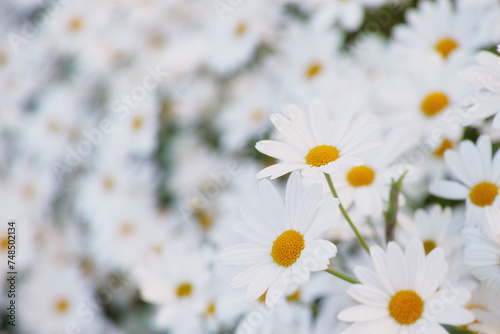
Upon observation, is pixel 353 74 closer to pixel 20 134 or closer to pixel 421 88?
pixel 421 88

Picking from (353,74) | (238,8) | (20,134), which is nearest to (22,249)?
(20,134)

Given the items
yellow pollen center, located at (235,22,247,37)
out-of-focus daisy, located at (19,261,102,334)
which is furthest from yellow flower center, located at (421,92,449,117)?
out-of-focus daisy, located at (19,261,102,334)

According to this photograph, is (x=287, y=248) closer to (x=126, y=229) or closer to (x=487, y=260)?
(x=487, y=260)

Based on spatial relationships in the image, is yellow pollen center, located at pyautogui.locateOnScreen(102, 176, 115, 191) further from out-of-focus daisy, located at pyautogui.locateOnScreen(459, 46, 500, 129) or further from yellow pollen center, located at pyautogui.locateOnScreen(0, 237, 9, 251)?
out-of-focus daisy, located at pyautogui.locateOnScreen(459, 46, 500, 129)

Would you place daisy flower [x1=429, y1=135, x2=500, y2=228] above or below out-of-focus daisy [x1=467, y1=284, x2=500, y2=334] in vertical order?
above

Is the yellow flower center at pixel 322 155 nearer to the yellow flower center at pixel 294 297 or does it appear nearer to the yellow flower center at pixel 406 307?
the yellow flower center at pixel 406 307

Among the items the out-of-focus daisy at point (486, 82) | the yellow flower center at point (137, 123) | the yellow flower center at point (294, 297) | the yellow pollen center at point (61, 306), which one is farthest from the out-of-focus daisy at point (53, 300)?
the out-of-focus daisy at point (486, 82)

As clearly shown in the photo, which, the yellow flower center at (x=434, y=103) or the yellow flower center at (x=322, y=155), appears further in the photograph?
the yellow flower center at (x=434, y=103)
